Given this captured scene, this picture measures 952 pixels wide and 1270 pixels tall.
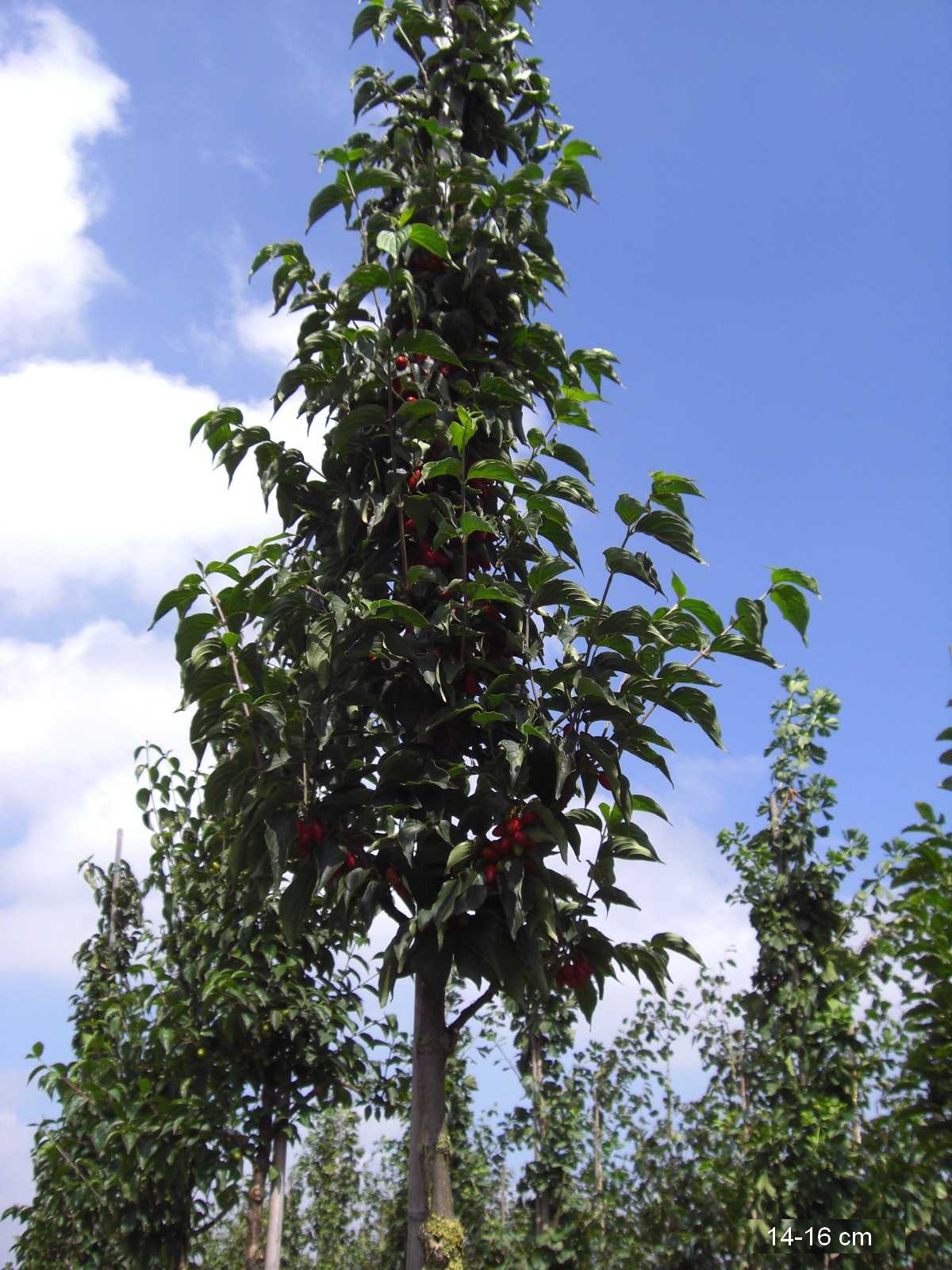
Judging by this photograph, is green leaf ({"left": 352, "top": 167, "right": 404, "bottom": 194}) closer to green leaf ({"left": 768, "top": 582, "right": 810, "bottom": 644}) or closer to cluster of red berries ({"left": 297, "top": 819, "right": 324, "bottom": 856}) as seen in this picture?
green leaf ({"left": 768, "top": 582, "right": 810, "bottom": 644})

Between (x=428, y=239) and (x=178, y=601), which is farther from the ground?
(x=428, y=239)

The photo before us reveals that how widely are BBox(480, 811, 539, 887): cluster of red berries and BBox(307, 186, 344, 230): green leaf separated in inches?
104

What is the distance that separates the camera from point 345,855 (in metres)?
3.69

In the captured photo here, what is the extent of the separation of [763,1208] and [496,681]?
591cm

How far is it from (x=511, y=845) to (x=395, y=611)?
867 mm

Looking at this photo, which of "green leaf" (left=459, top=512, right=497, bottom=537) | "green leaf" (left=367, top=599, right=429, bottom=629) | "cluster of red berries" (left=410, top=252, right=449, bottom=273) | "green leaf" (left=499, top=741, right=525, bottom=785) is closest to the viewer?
"green leaf" (left=499, top=741, right=525, bottom=785)

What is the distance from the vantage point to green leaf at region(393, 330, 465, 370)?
154 inches

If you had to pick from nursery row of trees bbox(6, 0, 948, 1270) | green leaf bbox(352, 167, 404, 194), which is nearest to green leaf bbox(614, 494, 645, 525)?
nursery row of trees bbox(6, 0, 948, 1270)

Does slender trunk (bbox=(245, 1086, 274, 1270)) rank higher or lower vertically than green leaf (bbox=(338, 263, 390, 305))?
lower

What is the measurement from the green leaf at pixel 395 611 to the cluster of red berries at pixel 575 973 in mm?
1296

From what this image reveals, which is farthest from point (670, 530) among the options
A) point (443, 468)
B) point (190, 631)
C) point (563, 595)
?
point (190, 631)

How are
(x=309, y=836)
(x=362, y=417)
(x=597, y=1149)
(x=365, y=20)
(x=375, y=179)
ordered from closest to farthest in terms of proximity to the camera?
1. (x=309, y=836)
2. (x=362, y=417)
3. (x=375, y=179)
4. (x=365, y=20)
5. (x=597, y=1149)

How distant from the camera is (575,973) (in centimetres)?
378

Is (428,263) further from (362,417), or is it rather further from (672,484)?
(672,484)
